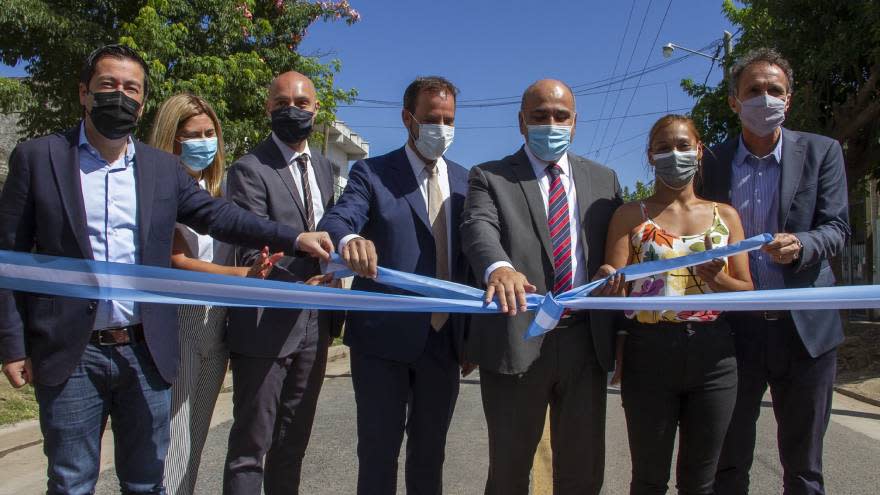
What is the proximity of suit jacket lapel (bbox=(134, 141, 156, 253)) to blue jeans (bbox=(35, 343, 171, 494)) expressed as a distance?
443 millimetres

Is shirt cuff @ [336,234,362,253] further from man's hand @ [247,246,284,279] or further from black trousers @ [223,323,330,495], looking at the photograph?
black trousers @ [223,323,330,495]

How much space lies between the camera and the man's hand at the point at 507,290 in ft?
8.27

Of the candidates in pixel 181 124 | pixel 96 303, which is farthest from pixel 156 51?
pixel 96 303

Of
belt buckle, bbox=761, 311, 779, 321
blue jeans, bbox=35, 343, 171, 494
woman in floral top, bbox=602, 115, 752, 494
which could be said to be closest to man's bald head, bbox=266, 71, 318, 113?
blue jeans, bbox=35, 343, 171, 494

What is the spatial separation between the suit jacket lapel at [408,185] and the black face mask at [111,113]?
1.19 m

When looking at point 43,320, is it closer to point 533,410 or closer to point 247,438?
point 247,438

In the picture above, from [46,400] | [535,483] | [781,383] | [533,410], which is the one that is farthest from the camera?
[535,483]

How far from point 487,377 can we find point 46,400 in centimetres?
165

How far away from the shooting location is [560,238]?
2.97 metres

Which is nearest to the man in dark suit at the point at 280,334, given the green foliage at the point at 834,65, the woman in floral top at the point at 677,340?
the woman in floral top at the point at 677,340

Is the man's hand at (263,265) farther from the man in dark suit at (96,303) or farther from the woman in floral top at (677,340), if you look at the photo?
the woman in floral top at (677,340)

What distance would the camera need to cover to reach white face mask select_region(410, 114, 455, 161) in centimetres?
326

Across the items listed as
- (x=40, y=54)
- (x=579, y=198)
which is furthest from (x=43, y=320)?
(x=40, y=54)

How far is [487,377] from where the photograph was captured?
9.60ft
